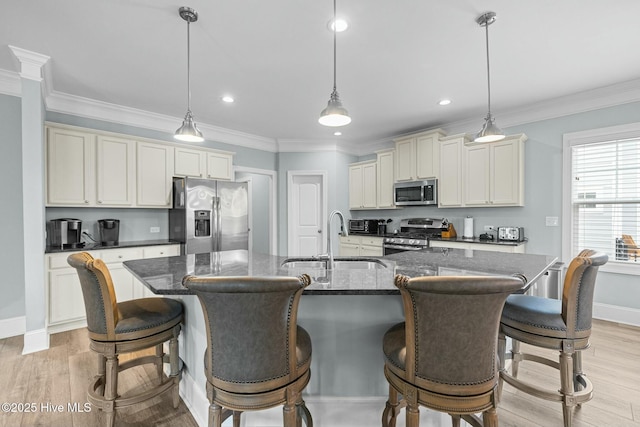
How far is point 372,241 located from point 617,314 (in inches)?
124

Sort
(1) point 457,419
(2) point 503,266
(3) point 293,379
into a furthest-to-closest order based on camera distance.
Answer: (2) point 503,266 → (1) point 457,419 → (3) point 293,379

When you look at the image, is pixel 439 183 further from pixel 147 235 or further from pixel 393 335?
pixel 147 235

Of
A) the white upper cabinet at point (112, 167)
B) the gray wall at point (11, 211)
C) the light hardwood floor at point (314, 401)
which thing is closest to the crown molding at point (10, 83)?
the gray wall at point (11, 211)

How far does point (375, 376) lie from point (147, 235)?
3.82 metres

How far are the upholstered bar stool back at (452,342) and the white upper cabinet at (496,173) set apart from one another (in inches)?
132

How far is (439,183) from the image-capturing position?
14.8 ft

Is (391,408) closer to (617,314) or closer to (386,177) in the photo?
(617,314)

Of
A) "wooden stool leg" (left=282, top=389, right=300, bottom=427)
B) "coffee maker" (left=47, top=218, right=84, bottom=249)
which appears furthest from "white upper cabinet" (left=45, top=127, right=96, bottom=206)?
"wooden stool leg" (left=282, top=389, right=300, bottom=427)

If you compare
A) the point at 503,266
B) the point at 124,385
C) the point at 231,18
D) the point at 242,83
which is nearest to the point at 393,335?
the point at 503,266

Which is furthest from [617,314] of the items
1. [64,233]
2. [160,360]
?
[64,233]

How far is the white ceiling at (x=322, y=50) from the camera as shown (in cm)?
210

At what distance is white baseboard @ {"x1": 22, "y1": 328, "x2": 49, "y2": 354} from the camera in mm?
2742

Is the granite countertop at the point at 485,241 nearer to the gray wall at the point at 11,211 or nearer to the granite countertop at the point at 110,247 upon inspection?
the granite countertop at the point at 110,247

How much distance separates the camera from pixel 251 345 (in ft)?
3.82
